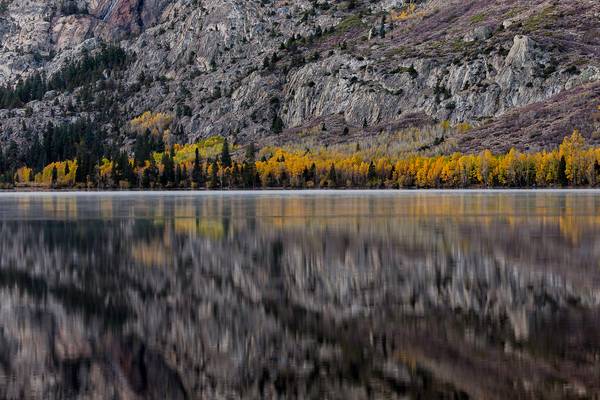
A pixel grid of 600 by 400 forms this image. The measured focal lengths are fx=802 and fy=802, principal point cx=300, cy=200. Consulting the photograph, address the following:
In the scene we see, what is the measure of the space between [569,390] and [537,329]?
533cm

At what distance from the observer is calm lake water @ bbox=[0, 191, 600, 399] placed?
16.7 meters

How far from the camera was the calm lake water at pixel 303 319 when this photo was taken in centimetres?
1672

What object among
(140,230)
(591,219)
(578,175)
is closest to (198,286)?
(140,230)

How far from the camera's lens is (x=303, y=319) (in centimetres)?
2266

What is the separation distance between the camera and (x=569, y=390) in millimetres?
15789

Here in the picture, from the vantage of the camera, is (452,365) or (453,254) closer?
(452,365)

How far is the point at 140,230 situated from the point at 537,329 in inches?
1385

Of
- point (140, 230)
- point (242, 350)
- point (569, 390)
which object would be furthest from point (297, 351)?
point (140, 230)

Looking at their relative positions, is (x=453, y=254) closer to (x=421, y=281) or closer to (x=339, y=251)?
(x=339, y=251)

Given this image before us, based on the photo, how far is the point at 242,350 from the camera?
19.4 meters

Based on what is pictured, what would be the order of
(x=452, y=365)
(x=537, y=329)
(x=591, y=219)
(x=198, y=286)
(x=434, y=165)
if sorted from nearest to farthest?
(x=452, y=365)
(x=537, y=329)
(x=198, y=286)
(x=591, y=219)
(x=434, y=165)

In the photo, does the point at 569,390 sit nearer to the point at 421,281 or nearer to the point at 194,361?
the point at 194,361

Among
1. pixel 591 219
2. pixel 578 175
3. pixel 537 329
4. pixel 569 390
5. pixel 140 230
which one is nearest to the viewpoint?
pixel 569 390

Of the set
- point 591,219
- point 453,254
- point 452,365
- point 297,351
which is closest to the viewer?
point 452,365
